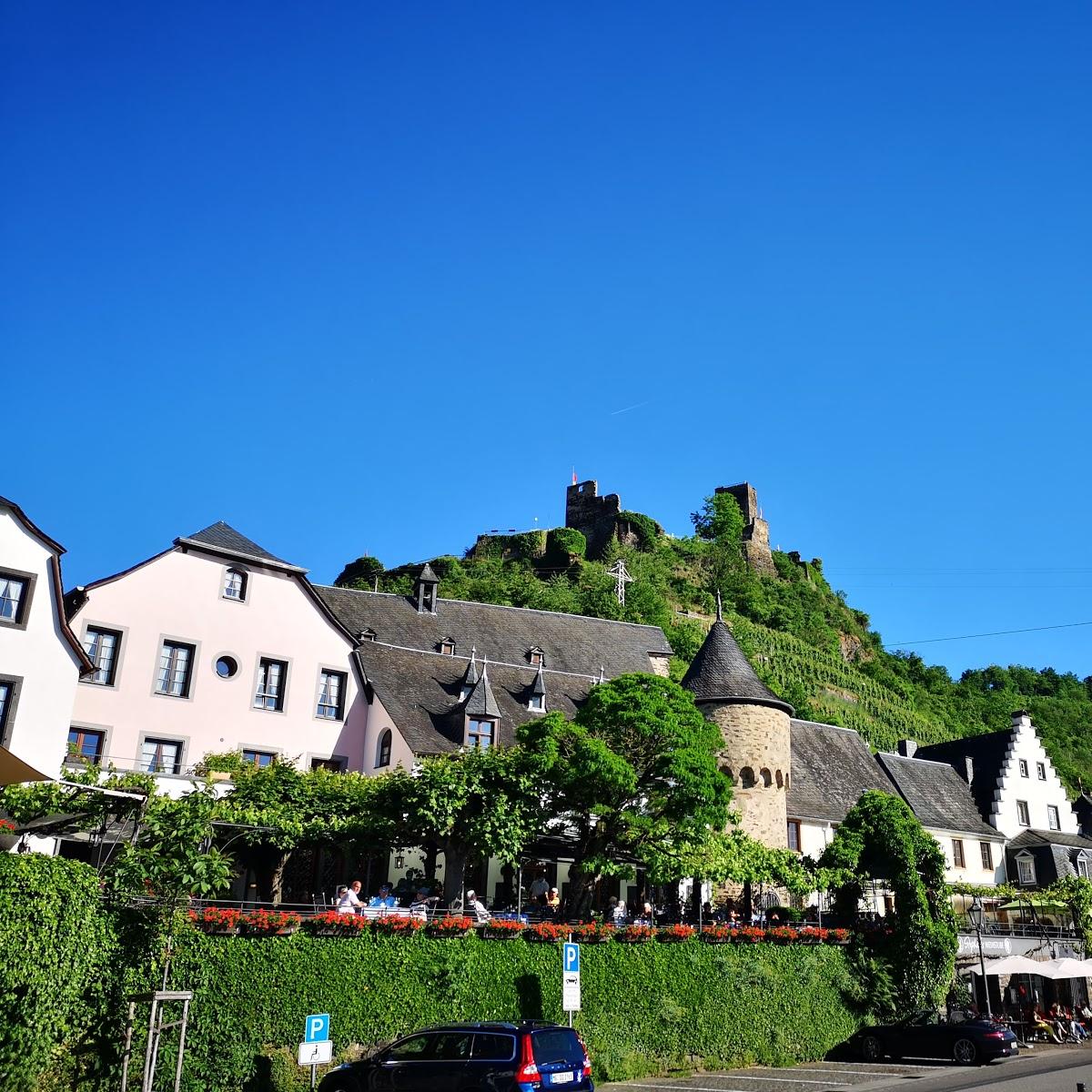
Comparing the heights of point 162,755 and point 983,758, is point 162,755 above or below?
below

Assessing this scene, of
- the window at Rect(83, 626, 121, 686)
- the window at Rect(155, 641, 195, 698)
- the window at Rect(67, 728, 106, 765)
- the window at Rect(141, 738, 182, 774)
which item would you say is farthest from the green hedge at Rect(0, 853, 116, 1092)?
the window at Rect(155, 641, 195, 698)

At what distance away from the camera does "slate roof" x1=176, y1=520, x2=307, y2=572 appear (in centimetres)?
3362

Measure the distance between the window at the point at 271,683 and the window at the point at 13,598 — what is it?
7.96 metres

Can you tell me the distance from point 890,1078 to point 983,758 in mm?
31419

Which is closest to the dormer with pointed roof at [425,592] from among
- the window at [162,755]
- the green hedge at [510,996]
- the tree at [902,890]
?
the window at [162,755]

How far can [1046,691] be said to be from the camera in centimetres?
13975

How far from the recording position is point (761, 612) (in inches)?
3999

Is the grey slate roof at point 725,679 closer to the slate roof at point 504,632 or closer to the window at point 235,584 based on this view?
the slate roof at point 504,632

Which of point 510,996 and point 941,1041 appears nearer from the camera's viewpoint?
point 510,996

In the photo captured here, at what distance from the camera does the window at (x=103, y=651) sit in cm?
3086

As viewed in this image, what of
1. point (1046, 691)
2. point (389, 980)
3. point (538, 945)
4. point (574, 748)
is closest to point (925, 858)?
point (574, 748)

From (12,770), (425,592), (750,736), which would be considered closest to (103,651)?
(12,770)

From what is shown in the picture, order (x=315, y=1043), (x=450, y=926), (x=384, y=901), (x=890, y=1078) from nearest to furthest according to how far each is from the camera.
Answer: (x=315, y=1043) < (x=450, y=926) < (x=890, y=1078) < (x=384, y=901)

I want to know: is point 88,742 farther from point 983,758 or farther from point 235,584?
point 983,758
